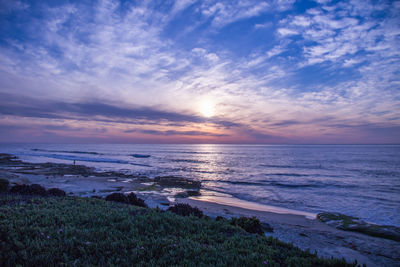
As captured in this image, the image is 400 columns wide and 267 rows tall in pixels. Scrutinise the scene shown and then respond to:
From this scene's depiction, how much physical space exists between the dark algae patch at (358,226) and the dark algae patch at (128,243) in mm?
8556

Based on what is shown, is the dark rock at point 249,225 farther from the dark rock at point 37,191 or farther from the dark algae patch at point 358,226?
the dark rock at point 37,191

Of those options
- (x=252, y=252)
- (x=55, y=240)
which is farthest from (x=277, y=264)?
(x=55, y=240)

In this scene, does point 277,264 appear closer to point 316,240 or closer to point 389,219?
point 316,240

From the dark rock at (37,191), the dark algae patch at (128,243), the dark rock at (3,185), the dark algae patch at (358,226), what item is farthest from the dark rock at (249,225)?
the dark rock at (3,185)

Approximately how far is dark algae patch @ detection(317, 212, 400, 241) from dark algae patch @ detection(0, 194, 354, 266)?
8.56 meters

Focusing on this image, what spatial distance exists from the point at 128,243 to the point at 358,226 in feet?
42.8

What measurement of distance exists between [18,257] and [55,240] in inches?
32.0

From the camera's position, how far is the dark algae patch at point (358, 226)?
1053cm

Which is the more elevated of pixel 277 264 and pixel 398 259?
pixel 277 264

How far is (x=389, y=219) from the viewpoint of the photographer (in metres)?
13.5

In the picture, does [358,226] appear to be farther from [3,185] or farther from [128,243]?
[3,185]

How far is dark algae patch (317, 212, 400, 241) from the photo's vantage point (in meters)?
10.5

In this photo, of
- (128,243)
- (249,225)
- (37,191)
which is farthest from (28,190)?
(249,225)

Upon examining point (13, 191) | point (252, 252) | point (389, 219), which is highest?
point (252, 252)
